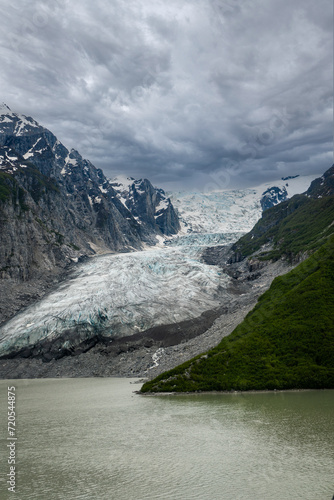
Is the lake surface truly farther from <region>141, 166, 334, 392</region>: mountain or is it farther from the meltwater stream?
the meltwater stream

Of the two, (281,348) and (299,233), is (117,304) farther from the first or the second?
(299,233)

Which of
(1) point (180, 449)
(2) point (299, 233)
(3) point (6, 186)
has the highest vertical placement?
(3) point (6, 186)

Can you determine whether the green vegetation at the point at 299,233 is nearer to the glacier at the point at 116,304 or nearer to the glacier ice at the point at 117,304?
the glacier at the point at 116,304

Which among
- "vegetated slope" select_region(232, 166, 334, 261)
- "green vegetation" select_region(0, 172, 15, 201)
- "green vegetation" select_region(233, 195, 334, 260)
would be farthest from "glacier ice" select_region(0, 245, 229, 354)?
"green vegetation" select_region(0, 172, 15, 201)

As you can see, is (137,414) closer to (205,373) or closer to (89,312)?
(205,373)

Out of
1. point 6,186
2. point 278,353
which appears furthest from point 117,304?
point 6,186

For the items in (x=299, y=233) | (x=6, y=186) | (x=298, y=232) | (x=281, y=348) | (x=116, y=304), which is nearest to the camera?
(x=281, y=348)

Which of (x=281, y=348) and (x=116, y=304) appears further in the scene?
(x=116, y=304)
